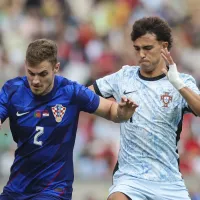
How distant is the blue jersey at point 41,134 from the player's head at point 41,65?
0.16 m

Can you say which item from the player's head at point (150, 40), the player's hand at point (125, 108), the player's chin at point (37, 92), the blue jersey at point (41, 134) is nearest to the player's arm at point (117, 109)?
the player's hand at point (125, 108)

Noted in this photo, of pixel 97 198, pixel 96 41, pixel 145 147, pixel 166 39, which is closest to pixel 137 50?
pixel 166 39

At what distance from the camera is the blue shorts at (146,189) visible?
7.97 metres

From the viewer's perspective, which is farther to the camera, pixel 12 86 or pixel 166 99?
pixel 166 99

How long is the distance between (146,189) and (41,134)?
4.16ft

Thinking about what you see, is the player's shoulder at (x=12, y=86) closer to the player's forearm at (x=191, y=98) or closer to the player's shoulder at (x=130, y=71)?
the player's shoulder at (x=130, y=71)

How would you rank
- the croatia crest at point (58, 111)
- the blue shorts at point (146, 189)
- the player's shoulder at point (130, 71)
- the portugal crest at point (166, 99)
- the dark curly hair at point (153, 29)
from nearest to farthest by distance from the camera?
the croatia crest at point (58, 111)
the blue shorts at point (146, 189)
the portugal crest at point (166, 99)
the dark curly hair at point (153, 29)
the player's shoulder at point (130, 71)

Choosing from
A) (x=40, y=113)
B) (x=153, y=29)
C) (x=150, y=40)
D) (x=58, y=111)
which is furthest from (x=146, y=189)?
(x=153, y=29)

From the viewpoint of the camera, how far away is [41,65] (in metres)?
7.33

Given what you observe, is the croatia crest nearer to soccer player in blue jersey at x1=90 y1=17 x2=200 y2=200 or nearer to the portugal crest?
soccer player in blue jersey at x1=90 y1=17 x2=200 y2=200

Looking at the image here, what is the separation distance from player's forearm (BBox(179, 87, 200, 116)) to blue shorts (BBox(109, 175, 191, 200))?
0.87 meters

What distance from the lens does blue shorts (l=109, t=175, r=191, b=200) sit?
7.97 metres

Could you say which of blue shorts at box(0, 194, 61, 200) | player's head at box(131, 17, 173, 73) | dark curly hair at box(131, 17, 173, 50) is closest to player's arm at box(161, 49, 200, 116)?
player's head at box(131, 17, 173, 73)

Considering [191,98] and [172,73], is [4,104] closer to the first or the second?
[172,73]
